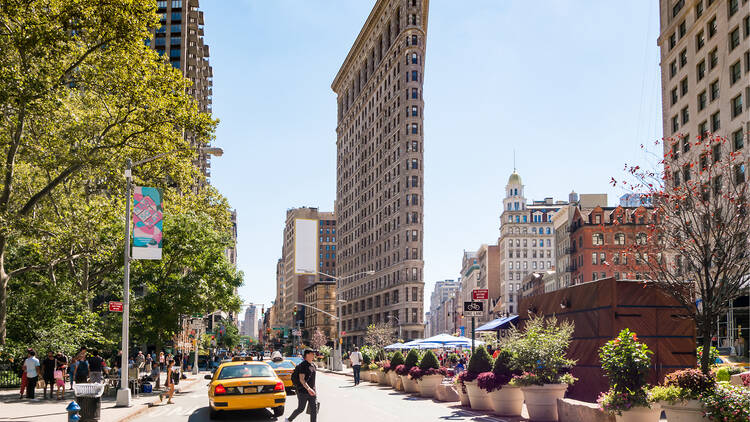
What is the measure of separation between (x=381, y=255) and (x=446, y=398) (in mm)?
94562

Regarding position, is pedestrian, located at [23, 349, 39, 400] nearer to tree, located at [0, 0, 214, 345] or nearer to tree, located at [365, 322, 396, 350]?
tree, located at [0, 0, 214, 345]

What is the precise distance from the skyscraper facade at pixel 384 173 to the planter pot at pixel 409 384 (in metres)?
73.7

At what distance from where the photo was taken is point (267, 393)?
60.2ft

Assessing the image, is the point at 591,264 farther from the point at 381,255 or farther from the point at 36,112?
the point at 36,112

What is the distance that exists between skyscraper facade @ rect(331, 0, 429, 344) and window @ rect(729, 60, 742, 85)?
6283 cm

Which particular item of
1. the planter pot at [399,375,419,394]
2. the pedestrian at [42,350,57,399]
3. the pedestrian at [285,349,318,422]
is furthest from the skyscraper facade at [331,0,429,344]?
the pedestrian at [285,349,318,422]

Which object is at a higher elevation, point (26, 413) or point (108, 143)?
point (108, 143)

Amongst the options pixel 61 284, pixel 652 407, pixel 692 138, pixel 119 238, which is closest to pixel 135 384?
pixel 119 238

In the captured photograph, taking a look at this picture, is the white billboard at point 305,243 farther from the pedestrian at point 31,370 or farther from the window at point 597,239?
the pedestrian at point 31,370

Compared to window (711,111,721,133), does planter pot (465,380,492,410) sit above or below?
below

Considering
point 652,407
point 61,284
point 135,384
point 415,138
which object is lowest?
point 135,384

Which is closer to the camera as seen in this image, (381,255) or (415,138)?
(415,138)

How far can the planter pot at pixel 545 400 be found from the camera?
676 inches

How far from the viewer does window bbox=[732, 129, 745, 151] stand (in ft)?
161
